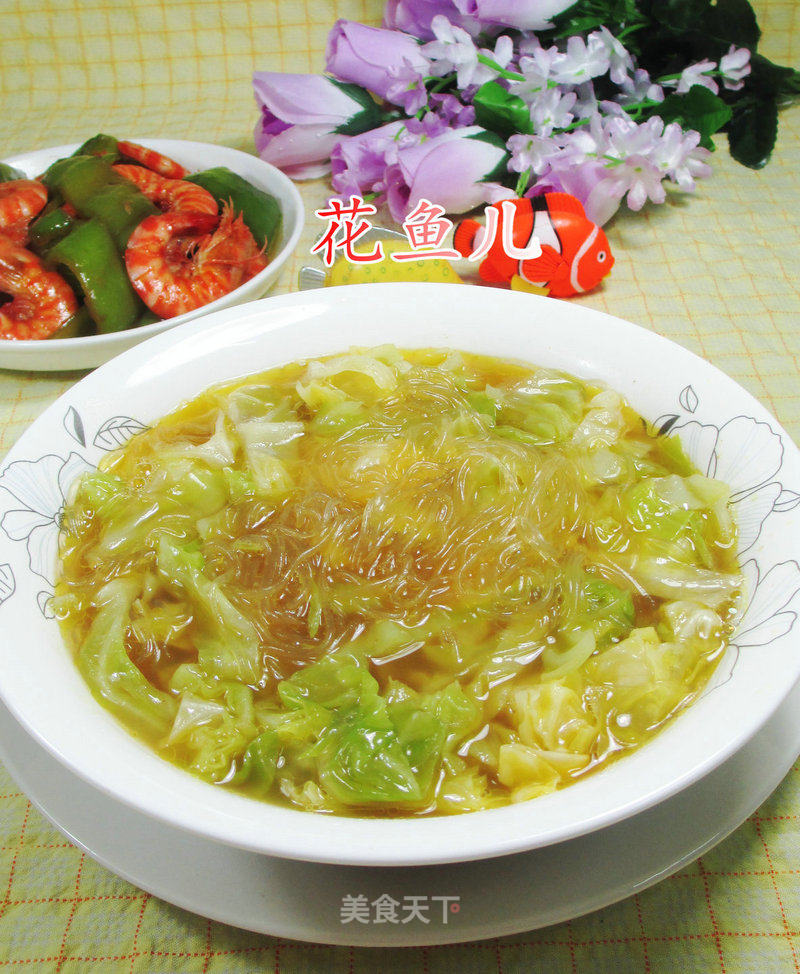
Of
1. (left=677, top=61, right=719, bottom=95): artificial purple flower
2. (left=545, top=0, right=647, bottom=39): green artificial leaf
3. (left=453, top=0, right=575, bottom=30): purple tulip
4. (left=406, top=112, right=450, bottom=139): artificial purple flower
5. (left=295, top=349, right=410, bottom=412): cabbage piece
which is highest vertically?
(left=453, top=0, right=575, bottom=30): purple tulip

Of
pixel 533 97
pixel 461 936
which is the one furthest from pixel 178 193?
pixel 461 936

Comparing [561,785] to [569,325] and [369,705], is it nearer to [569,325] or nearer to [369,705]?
[369,705]

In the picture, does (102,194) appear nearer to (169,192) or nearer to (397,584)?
(169,192)

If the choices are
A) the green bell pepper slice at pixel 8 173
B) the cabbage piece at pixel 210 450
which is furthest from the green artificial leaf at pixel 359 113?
the cabbage piece at pixel 210 450

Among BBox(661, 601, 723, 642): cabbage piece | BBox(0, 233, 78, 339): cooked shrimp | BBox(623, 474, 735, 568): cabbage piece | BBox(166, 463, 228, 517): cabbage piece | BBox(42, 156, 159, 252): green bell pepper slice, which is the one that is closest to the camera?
BBox(661, 601, 723, 642): cabbage piece

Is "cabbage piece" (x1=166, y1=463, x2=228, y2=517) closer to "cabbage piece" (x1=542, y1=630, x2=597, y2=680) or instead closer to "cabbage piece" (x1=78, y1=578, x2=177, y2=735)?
"cabbage piece" (x1=78, y1=578, x2=177, y2=735)

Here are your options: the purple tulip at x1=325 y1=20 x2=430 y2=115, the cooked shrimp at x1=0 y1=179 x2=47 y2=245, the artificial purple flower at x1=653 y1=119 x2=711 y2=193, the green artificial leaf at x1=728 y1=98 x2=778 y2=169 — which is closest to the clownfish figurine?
the artificial purple flower at x1=653 y1=119 x2=711 y2=193

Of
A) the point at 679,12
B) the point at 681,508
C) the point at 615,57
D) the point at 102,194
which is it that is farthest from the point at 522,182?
the point at 681,508
